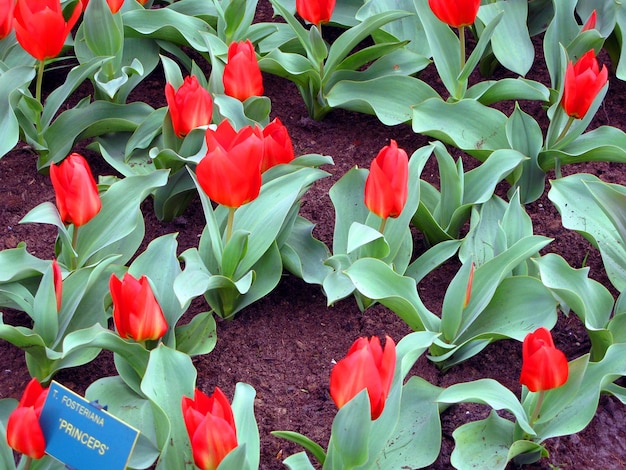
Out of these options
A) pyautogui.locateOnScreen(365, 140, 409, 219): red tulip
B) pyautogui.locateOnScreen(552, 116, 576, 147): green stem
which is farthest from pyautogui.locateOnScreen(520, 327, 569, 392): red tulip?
pyautogui.locateOnScreen(552, 116, 576, 147): green stem

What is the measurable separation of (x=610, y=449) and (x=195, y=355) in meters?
0.97

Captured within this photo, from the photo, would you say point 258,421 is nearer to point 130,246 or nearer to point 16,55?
point 130,246

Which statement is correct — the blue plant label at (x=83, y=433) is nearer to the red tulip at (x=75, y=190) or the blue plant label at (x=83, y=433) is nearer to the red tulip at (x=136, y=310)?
the red tulip at (x=136, y=310)

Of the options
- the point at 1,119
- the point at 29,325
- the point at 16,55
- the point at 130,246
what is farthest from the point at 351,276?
the point at 16,55

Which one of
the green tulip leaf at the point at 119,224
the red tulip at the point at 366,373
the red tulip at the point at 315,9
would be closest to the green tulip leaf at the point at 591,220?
the red tulip at the point at 315,9

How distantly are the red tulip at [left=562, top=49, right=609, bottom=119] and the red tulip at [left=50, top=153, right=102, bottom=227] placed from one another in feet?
4.06

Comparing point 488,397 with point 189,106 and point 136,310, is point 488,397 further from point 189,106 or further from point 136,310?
point 189,106

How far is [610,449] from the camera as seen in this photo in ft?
6.33

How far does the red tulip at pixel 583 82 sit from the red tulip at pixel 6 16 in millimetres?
1650

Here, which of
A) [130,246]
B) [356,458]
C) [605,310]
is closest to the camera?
[356,458]

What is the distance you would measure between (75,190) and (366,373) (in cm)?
87

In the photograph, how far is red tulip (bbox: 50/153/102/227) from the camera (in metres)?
1.95

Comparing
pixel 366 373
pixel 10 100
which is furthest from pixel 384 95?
pixel 366 373

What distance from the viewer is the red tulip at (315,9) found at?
2529mm
